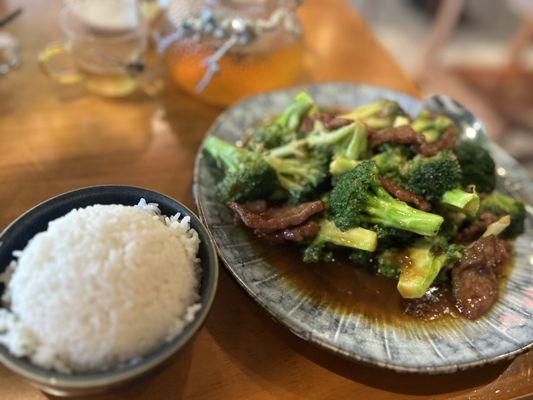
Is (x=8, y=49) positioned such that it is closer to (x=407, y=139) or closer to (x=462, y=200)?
(x=407, y=139)

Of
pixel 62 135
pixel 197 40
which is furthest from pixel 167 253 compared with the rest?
pixel 197 40

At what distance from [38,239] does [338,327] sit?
2.78ft

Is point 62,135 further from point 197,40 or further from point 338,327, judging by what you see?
point 338,327

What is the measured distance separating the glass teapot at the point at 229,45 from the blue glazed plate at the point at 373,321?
1.93ft

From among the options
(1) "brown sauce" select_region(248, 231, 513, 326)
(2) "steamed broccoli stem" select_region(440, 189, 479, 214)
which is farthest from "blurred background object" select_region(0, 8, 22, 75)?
(2) "steamed broccoli stem" select_region(440, 189, 479, 214)

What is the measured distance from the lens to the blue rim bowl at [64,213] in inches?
40.9

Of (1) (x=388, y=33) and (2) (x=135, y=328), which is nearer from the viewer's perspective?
(2) (x=135, y=328)

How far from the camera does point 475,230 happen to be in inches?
69.7

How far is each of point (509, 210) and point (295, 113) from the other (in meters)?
0.89

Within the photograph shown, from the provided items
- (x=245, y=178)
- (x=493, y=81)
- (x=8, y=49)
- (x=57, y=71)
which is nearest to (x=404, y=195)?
(x=245, y=178)

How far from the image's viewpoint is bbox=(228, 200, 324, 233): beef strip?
64.1 inches

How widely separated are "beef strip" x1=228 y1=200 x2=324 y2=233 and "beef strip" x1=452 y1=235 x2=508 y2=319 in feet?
1.66

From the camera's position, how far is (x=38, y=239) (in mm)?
1227

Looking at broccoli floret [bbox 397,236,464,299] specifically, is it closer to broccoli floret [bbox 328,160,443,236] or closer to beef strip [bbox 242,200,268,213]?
broccoli floret [bbox 328,160,443,236]
